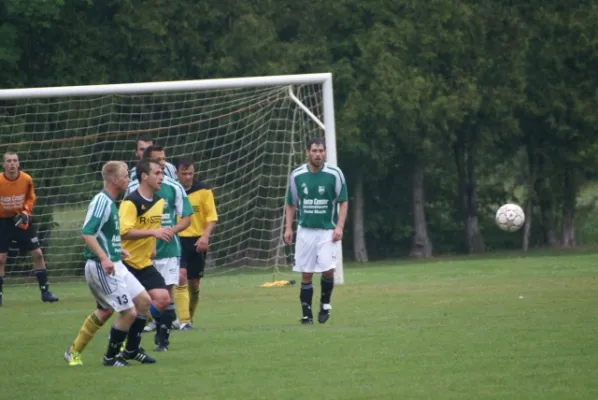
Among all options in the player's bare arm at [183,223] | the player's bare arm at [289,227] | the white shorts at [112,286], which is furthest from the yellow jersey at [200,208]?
the white shorts at [112,286]

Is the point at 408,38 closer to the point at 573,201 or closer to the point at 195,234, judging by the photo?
the point at 573,201

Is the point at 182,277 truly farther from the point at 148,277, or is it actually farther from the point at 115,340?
the point at 115,340

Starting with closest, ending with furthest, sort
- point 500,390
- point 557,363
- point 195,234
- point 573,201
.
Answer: point 500,390
point 557,363
point 195,234
point 573,201

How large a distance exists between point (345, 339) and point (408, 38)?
2359 centimetres

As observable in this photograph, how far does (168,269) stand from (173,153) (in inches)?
608

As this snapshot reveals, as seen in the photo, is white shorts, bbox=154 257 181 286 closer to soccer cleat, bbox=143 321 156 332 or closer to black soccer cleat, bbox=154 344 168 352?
black soccer cleat, bbox=154 344 168 352

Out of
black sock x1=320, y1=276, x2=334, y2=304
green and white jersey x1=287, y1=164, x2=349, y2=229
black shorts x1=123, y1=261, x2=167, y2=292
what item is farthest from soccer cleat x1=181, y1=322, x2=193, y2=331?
black shorts x1=123, y1=261, x2=167, y2=292

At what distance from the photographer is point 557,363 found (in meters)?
9.81

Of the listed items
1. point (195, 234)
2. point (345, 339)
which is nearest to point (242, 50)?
point (195, 234)

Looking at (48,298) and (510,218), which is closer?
(48,298)

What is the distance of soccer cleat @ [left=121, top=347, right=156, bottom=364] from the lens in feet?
35.6

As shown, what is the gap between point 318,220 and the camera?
567 inches

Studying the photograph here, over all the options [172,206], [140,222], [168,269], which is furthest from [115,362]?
[172,206]

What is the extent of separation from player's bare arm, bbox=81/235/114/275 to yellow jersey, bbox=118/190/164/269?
0.96m
